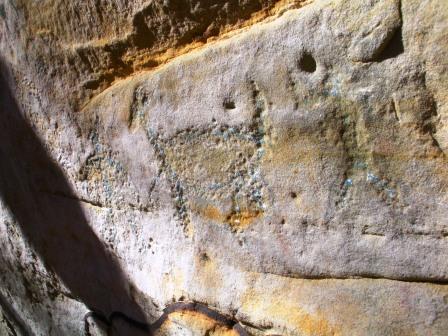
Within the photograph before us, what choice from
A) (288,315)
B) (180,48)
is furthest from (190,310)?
(180,48)

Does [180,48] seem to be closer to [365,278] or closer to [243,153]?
[243,153]

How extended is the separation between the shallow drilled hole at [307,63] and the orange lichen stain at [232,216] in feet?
0.76

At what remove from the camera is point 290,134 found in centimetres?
76

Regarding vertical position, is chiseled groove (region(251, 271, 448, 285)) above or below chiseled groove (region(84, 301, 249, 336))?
above

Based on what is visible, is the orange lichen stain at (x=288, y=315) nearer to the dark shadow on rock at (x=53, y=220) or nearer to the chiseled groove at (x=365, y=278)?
the chiseled groove at (x=365, y=278)

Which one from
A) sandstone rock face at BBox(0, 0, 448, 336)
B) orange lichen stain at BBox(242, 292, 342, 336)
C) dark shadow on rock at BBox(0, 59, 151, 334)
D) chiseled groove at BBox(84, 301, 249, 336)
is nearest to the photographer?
sandstone rock face at BBox(0, 0, 448, 336)

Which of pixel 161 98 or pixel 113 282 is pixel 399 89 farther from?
pixel 113 282

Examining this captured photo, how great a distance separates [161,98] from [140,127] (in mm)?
75

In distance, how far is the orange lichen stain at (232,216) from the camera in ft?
2.80

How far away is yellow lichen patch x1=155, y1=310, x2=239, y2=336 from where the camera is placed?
0.92 metres

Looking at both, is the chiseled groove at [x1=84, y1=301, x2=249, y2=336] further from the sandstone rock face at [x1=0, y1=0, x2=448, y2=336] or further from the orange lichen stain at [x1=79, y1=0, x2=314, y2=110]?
the orange lichen stain at [x1=79, y1=0, x2=314, y2=110]

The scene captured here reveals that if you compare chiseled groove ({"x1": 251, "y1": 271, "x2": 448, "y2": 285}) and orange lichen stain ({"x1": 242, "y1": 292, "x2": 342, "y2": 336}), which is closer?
chiseled groove ({"x1": 251, "y1": 271, "x2": 448, "y2": 285})

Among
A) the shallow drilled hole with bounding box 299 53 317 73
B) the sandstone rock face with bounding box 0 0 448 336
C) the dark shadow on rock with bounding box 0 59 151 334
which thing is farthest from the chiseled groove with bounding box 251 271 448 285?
the dark shadow on rock with bounding box 0 59 151 334

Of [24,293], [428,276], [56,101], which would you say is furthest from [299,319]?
[24,293]
